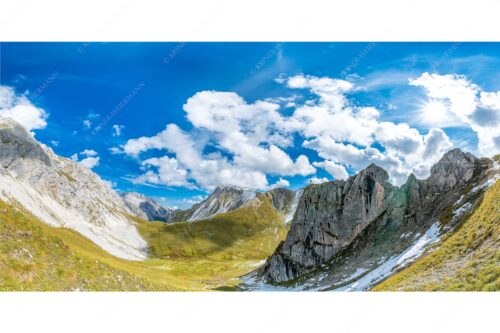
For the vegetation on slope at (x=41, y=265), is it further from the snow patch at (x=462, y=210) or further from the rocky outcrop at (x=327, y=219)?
the rocky outcrop at (x=327, y=219)

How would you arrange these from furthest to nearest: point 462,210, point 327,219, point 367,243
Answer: point 327,219
point 367,243
point 462,210

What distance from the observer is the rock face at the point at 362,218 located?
8331 centimetres

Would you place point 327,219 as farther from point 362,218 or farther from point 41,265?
point 41,265

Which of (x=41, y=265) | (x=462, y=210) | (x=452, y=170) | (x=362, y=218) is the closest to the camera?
(x=41, y=265)

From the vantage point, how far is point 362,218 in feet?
402

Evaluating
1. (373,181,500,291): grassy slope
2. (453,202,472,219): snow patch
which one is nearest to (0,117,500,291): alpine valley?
(453,202,472,219): snow patch

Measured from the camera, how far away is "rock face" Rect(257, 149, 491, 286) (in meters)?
83.3

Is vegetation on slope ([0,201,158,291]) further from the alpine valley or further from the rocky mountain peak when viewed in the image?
the rocky mountain peak

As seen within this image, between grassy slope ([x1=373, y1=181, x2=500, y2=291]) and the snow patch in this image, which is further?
the snow patch

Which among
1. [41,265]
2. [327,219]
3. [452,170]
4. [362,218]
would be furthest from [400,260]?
[327,219]

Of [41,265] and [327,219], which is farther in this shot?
[327,219]

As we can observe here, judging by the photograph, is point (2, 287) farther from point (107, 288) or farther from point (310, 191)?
point (310, 191)

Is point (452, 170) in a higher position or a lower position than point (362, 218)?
higher

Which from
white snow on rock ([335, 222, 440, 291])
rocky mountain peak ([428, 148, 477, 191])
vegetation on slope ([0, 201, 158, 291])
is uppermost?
rocky mountain peak ([428, 148, 477, 191])
